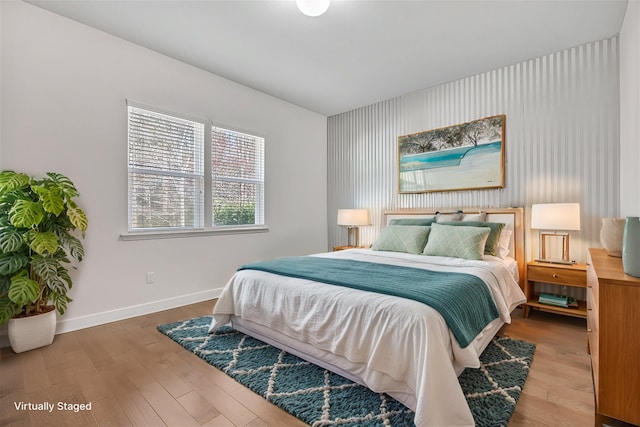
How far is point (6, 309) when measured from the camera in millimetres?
2119

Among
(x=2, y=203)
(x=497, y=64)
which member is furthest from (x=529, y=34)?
(x=2, y=203)

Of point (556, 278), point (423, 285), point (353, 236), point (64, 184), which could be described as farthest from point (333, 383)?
point (353, 236)

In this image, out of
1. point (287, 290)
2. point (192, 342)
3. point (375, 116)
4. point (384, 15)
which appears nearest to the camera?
point (287, 290)

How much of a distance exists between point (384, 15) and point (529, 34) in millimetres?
1454

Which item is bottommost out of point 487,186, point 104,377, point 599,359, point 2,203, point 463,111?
point 104,377

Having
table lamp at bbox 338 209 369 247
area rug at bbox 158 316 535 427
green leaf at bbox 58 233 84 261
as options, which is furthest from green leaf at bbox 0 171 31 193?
table lamp at bbox 338 209 369 247

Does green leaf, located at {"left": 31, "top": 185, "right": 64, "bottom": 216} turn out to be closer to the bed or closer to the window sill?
the window sill

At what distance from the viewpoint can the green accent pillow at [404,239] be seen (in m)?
3.27

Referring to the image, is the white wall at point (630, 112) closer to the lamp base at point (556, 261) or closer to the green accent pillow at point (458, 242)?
the lamp base at point (556, 261)

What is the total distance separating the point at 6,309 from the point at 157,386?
1.33 meters

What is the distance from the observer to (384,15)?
2562mm

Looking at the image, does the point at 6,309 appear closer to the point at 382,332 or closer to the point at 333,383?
the point at 333,383

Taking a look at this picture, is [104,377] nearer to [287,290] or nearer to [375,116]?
[287,290]

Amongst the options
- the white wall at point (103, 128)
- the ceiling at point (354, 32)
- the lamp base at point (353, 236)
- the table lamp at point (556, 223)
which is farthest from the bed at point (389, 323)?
the ceiling at point (354, 32)
